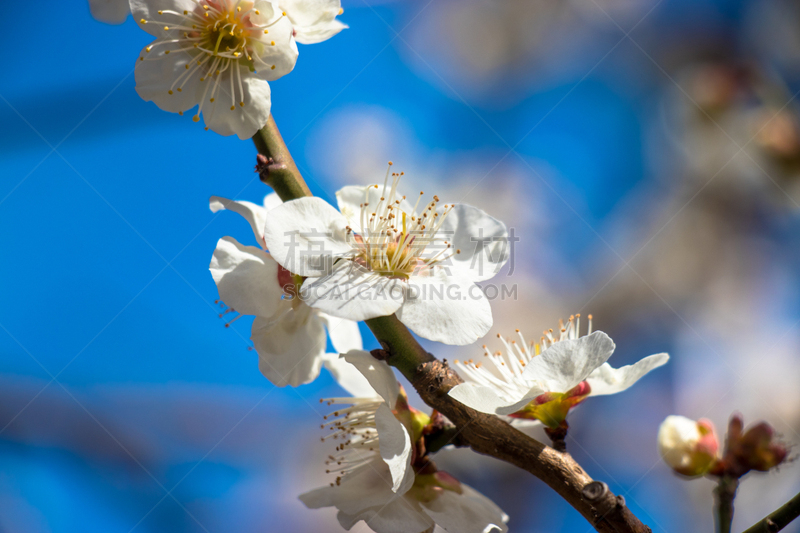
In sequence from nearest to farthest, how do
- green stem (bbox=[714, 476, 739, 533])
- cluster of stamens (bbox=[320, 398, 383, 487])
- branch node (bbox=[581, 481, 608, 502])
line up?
1. branch node (bbox=[581, 481, 608, 502])
2. green stem (bbox=[714, 476, 739, 533])
3. cluster of stamens (bbox=[320, 398, 383, 487])

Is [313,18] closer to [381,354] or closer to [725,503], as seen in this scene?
[381,354]

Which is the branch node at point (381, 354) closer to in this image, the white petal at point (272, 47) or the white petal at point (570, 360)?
the white petal at point (570, 360)

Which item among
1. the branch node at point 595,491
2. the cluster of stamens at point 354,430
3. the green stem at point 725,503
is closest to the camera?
the branch node at point 595,491

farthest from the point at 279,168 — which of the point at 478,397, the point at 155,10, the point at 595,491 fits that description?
the point at 595,491

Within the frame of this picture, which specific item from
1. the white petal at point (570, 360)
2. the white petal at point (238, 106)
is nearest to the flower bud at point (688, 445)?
the white petal at point (570, 360)

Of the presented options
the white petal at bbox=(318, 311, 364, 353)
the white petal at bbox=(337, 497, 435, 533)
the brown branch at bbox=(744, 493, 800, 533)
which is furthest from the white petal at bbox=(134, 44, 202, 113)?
the brown branch at bbox=(744, 493, 800, 533)

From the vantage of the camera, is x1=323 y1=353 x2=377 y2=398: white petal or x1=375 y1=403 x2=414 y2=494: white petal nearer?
x1=375 y1=403 x2=414 y2=494: white petal

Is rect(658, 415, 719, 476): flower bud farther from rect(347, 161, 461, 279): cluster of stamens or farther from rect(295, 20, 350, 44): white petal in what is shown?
rect(295, 20, 350, 44): white petal
